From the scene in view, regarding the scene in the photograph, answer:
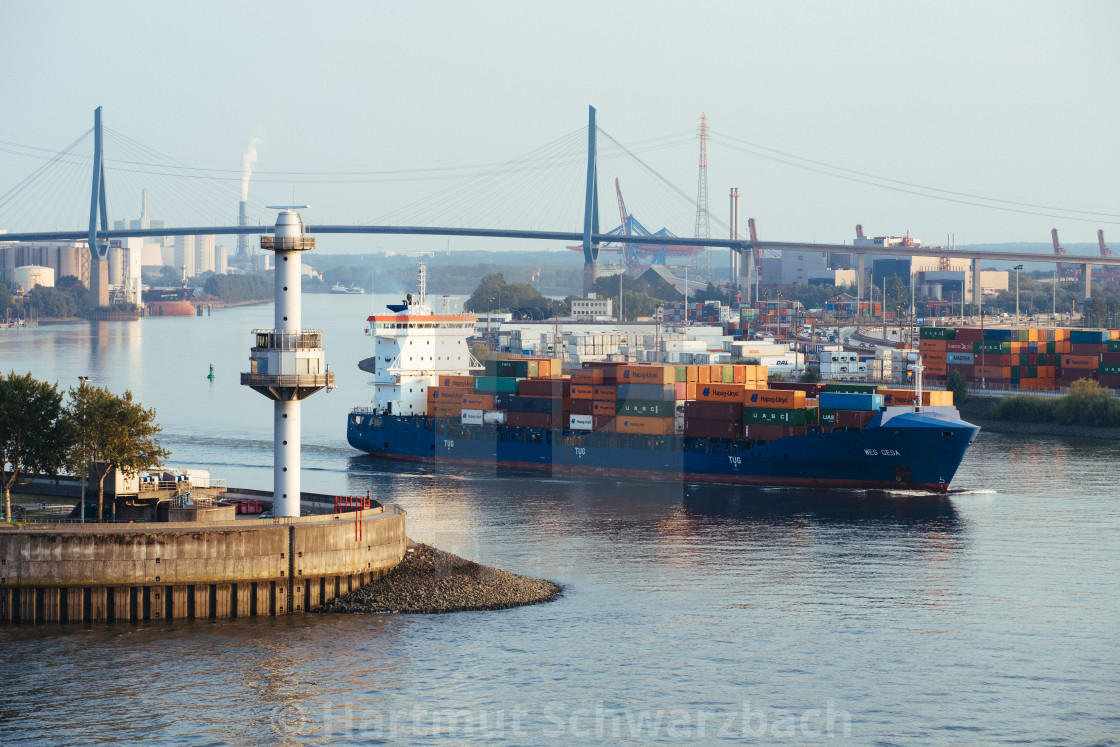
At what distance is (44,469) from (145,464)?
1.72 metres

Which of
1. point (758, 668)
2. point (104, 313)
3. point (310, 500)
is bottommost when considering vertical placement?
point (758, 668)

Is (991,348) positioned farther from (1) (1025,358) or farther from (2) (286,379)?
(2) (286,379)

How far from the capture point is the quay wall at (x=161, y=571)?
16016mm

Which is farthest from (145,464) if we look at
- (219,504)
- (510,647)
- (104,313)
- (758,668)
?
(104,313)

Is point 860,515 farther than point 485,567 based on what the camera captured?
Yes

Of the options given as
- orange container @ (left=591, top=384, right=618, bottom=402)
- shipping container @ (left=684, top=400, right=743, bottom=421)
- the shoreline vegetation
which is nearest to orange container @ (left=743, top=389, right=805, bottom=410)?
shipping container @ (left=684, top=400, right=743, bottom=421)

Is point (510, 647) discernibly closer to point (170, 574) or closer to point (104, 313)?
point (170, 574)

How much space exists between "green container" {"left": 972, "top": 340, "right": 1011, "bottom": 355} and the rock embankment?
107ft

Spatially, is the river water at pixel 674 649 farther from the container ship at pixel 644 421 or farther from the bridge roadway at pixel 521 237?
the bridge roadway at pixel 521 237

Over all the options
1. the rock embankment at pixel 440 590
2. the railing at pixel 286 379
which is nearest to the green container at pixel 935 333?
the rock embankment at pixel 440 590

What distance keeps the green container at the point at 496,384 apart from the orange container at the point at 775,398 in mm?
5862

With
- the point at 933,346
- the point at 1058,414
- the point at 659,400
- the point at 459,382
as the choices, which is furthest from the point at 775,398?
the point at 933,346

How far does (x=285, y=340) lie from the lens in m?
17.5

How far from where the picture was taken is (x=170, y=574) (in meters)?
16.2
